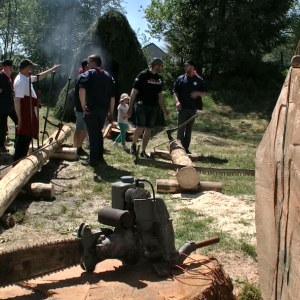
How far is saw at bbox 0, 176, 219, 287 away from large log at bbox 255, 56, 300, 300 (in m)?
1.27

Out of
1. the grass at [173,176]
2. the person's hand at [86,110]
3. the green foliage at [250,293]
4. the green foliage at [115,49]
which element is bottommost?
the green foliage at [250,293]

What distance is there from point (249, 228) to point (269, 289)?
3.34m

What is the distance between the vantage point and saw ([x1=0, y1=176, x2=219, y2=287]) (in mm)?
2914

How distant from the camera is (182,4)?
74.5ft

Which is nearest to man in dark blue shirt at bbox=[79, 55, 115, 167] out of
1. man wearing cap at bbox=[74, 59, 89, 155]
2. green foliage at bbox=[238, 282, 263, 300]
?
man wearing cap at bbox=[74, 59, 89, 155]

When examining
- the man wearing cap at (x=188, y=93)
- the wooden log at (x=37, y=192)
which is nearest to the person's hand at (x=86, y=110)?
the wooden log at (x=37, y=192)

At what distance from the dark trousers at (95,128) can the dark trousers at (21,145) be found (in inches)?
45.6

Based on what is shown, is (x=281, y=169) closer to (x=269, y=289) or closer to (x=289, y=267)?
(x=289, y=267)

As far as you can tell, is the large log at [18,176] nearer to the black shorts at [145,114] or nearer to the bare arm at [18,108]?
the bare arm at [18,108]

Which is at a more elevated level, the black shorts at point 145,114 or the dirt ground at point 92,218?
the black shorts at point 145,114

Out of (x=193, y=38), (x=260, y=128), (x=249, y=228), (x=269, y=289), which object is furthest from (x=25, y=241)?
(x=193, y=38)

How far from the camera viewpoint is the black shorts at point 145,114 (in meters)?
9.58

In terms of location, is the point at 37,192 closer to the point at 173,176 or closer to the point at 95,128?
the point at 95,128

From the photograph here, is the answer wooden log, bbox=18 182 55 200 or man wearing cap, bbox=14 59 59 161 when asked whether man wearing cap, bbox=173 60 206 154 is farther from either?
wooden log, bbox=18 182 55 200
